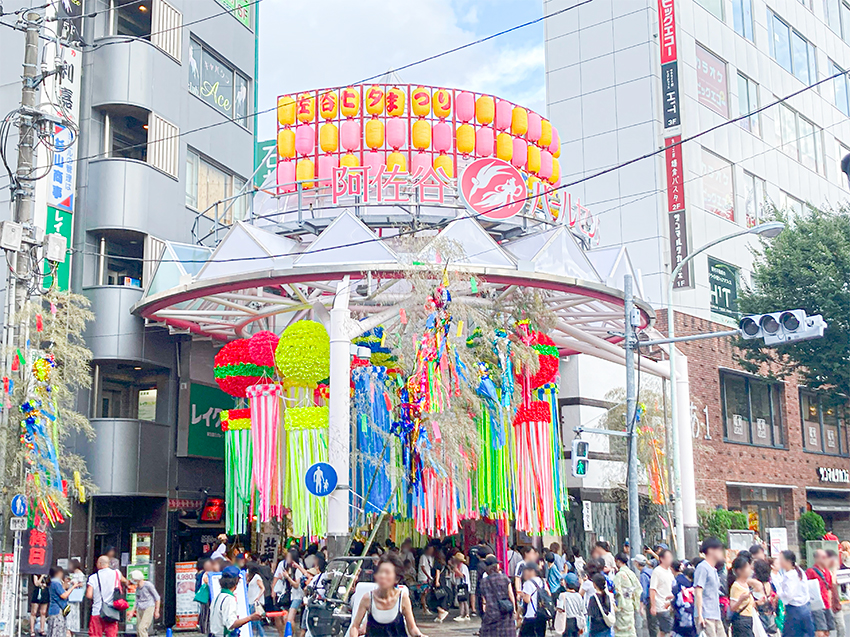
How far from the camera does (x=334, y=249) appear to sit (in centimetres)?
2094

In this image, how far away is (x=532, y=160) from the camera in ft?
85.8

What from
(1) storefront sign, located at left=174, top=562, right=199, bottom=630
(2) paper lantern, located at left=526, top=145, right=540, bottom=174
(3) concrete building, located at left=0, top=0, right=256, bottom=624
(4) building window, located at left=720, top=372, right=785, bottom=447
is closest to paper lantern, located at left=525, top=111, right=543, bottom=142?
(2) paper lantern, located at left=526, top=145, right=540, bottom=174

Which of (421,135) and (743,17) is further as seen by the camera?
(743,17)

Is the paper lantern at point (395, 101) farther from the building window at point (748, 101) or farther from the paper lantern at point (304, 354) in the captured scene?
the building window at point (748, 101)

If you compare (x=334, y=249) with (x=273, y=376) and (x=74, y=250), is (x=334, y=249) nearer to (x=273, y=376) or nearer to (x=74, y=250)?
(x=273, y=376)

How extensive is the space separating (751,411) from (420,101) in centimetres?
1782

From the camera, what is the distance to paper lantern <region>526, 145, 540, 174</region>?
26.1m

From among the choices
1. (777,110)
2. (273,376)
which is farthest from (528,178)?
(777,110)

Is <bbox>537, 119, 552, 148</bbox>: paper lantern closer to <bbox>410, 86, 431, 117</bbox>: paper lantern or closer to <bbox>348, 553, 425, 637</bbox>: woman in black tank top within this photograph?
<bbox>410, 86, 431, 117</bbox>: paper lantern

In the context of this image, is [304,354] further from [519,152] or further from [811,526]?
[811,526]

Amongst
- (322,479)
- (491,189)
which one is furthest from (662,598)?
(491,189)

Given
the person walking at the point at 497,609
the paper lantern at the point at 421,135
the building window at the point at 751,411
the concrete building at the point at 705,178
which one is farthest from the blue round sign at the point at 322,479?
the building window at the point at 751,411

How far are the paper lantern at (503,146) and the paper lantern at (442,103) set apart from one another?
142 cm

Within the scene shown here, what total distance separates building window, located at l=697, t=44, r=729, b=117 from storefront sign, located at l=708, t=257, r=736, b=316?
5795 millimetres
